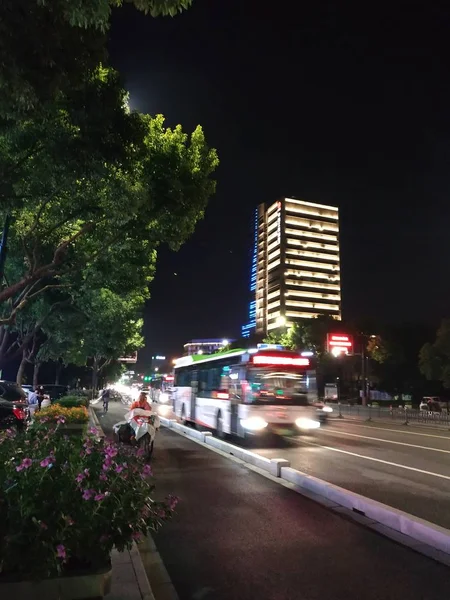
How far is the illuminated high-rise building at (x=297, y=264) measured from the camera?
144000 millimetres

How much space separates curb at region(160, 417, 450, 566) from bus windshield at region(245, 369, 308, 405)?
4.26 metres

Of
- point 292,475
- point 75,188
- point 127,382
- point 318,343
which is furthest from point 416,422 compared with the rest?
point 127,382

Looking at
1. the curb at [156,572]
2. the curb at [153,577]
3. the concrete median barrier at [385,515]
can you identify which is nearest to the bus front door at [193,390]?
the concrete median barrier at [385,515]

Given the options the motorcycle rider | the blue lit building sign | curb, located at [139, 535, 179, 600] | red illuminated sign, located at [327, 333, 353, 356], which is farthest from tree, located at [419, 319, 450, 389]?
the blue lit building sign

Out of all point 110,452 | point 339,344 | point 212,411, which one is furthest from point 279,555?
point 339,344

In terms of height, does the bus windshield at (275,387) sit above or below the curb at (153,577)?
above

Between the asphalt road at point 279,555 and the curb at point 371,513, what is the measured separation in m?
0.20

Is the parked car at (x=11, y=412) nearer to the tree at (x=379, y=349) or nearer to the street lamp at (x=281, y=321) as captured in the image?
the tree at (x=379, y=349)

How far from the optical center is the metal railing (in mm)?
30291

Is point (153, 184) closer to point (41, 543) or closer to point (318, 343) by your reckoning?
point (41, 543)

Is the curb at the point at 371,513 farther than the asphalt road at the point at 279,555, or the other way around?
the curb at the point at 371,513

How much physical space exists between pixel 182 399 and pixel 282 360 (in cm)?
1082

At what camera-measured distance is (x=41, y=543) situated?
362cm

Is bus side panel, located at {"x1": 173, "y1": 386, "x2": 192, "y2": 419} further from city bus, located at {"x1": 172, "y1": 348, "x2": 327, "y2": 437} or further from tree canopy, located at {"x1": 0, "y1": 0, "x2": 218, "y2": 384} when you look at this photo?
tree canopy, located at {"x1": 0, "y1": 0, "x2": 218, "y2": 384}
